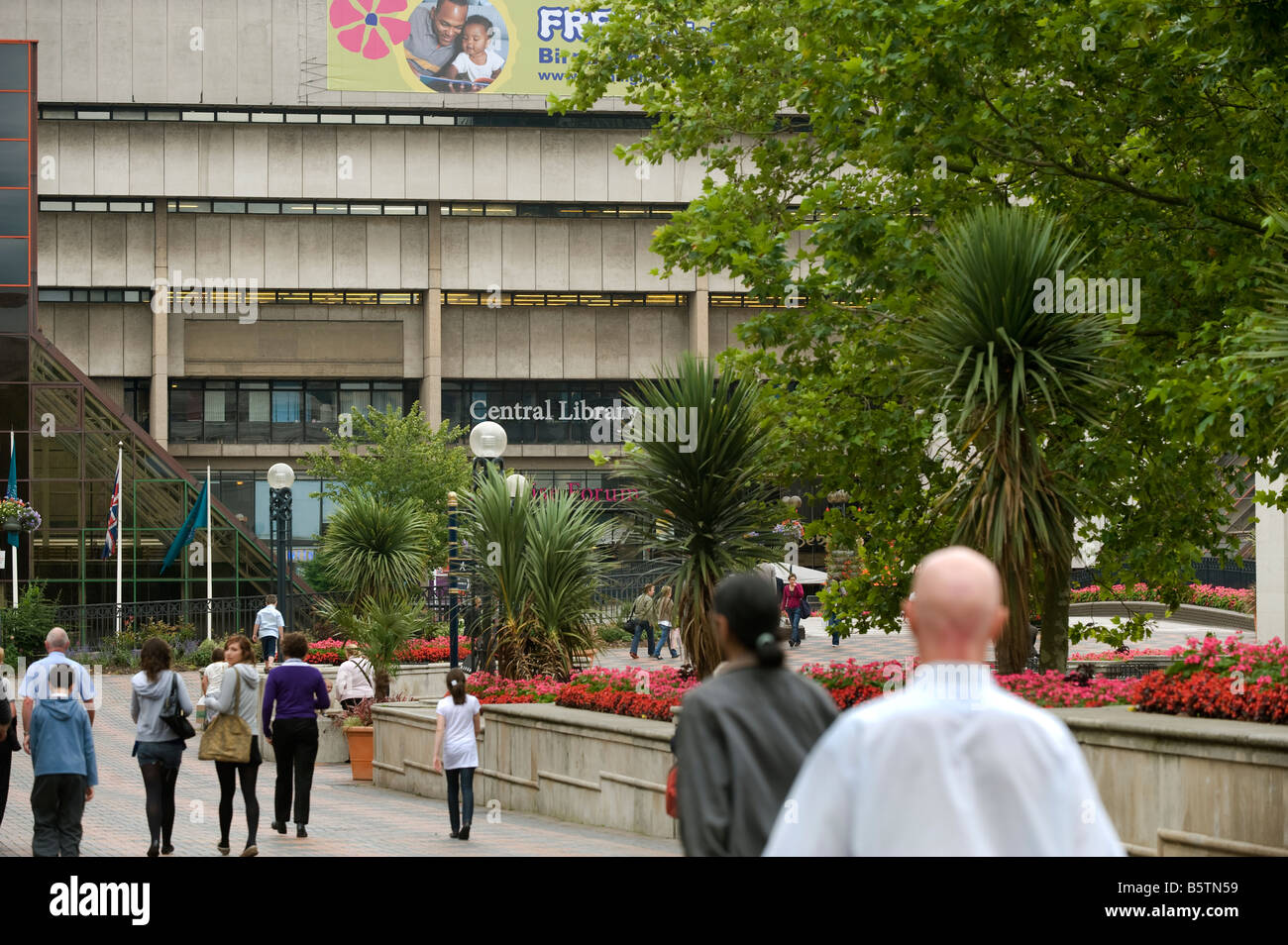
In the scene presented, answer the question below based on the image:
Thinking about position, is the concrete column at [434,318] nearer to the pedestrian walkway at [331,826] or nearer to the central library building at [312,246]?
the central library building at [312,246]

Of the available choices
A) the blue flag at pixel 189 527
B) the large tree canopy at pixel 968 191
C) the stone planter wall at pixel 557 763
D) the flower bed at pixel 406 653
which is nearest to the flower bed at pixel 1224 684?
the large tree canopy at pixel 968 191

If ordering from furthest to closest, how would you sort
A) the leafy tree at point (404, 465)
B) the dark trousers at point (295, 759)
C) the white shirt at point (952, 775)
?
the leafy tree at point (404, 465)
the dark trousers at point (295, 759)
the white shirt at point (952, 775)

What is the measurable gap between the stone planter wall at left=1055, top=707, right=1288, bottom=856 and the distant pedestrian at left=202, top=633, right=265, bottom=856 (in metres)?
6.25

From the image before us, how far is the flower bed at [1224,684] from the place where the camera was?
889cm

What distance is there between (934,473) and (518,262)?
1979 inches

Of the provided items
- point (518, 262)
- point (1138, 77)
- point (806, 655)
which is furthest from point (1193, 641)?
point (518, 262)

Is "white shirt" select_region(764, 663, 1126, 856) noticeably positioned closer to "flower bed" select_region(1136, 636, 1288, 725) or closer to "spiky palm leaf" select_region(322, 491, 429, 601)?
"flower bed" select_region(1136, 636, 1288, 725)

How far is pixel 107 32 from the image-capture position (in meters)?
61.2

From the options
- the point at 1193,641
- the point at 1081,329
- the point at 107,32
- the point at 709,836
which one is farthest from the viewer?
the point at 107,32

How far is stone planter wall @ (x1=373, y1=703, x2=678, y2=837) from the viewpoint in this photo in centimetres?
1343

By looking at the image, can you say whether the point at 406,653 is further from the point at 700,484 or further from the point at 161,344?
the point at 161,344

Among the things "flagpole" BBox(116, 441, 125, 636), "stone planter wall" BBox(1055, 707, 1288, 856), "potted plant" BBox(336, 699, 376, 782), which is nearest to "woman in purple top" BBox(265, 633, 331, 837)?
"stone planter wall" BBox(1055, 707, 1288, 856)

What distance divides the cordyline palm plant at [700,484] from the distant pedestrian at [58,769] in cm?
552

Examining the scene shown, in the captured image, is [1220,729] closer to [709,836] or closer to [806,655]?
[709,836]
